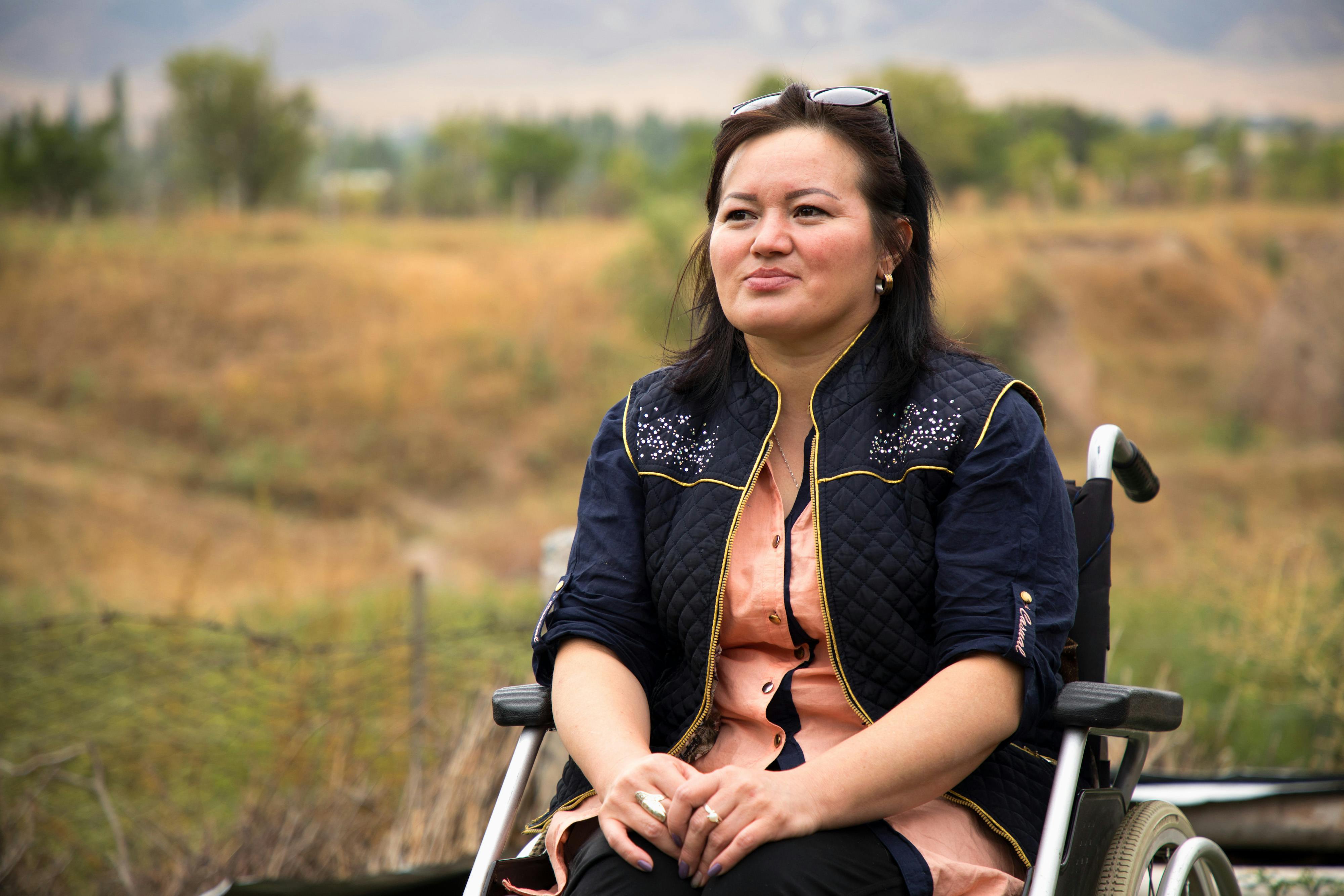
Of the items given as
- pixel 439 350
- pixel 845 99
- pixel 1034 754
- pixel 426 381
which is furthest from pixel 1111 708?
pixel 439 350

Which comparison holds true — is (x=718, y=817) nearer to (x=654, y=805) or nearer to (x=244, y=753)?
(x=654, y=805)

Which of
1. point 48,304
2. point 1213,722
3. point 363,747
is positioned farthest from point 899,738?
point 48,304

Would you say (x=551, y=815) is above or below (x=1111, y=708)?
below

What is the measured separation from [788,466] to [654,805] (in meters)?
0.53

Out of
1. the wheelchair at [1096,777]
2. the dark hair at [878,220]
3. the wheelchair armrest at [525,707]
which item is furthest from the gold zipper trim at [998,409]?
the wheelchair armrest at [525,707]

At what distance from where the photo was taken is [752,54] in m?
46.1

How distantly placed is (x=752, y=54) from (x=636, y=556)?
47.3 metres

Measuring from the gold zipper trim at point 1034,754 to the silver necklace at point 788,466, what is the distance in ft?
1.50

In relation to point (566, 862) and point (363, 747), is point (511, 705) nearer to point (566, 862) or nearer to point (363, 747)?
point (566, 862)

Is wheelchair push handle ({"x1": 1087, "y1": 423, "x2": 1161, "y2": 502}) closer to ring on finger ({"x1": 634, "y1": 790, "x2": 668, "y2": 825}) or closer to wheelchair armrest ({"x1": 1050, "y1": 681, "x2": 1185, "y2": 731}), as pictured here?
wheelchair armrest ({"x1": 1050, "y1": 681, "x2": 1185, "y2": 731})

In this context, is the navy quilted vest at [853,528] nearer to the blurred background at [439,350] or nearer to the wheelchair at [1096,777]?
the wheelchair at [1096,777]

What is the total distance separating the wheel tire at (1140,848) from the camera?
152 cm

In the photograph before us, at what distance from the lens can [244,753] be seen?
5324mm

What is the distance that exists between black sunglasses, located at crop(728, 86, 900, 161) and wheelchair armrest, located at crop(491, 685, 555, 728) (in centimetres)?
91
